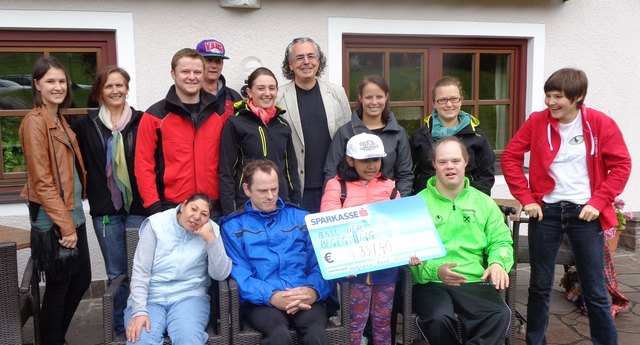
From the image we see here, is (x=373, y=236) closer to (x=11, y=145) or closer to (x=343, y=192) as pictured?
(x=343, y=192)

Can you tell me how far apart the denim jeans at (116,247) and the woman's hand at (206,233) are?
84 centimetres

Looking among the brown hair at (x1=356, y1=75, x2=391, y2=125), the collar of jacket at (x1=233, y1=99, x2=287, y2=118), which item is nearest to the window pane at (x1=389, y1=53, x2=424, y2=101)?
the brown hair at (x1=356, y1=75, x2=391, y2=125)

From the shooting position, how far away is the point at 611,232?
15.5 feet

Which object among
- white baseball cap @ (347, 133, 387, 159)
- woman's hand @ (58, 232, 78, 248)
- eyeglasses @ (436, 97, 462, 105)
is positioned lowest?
woman's hand @ (58, 232, 78, 248)

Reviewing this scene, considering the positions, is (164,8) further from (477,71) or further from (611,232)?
(611,232)

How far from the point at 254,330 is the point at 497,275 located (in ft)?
4.39

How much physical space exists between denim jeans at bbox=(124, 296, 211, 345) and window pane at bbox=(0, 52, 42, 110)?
2.77m

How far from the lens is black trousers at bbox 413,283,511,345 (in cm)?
293

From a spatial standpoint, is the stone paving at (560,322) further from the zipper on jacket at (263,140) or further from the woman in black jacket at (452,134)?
the zipper on jacket at (263,140)

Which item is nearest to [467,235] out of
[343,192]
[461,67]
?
[343,192]

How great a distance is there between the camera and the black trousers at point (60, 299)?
3400 millimetres

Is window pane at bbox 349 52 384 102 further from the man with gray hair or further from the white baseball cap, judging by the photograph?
the white baseball cap

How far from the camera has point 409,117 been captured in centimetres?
594

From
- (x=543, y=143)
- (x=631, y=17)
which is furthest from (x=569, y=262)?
(x=631, y=17)
